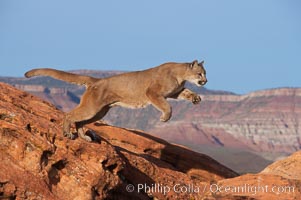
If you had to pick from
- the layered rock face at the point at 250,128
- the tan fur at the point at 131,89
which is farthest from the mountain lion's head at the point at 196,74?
the layered rock face at the point at 250,128

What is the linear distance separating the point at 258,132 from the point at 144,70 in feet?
554

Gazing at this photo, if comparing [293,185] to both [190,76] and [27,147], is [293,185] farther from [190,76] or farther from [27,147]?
[27,147]

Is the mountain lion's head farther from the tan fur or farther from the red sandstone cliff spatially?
the red sandstone cliff

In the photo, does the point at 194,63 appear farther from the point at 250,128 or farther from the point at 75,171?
the point at 250,128

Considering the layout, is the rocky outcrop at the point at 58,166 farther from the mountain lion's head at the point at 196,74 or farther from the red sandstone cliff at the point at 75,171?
the mountain lion's head at the point at 196,74

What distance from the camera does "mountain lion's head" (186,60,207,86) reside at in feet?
53.3

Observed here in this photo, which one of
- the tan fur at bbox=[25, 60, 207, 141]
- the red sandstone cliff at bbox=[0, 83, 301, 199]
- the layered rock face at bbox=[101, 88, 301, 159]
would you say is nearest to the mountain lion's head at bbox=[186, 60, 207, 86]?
the tan fur at bbox=[25, 60, 207, 141]

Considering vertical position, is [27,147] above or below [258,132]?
below

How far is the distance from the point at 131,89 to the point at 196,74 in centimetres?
201

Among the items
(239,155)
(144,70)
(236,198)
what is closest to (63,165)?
(236,198)

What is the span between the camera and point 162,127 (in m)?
183

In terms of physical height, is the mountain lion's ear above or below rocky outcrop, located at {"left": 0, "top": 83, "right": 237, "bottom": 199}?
above

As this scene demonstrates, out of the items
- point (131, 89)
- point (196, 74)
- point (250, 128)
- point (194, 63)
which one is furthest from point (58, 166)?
point (250, 128)

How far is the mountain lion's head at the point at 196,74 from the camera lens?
1625 centimetres
